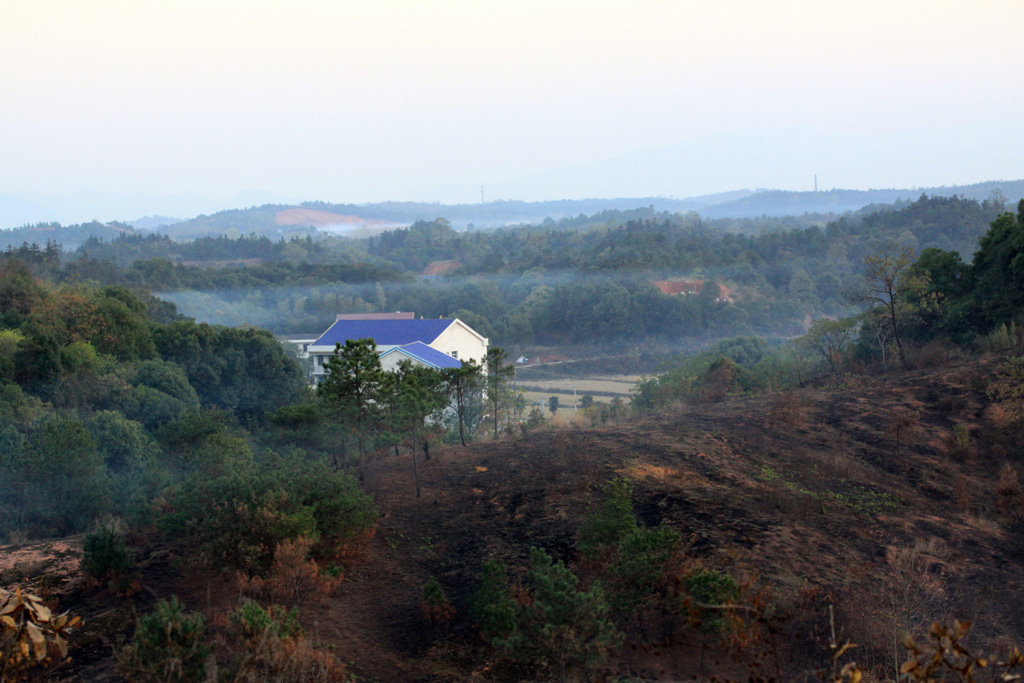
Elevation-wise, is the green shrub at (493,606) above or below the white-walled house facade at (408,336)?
above

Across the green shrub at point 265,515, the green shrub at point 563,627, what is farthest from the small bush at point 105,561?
the green shrub at point 563,627

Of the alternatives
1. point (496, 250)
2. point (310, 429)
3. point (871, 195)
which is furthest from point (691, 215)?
point (310, 429)

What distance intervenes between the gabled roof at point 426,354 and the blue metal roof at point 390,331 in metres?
2.72

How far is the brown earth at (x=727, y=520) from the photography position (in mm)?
7266

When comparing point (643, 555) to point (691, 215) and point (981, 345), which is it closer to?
point (981, 345)

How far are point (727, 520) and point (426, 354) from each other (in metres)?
23.5

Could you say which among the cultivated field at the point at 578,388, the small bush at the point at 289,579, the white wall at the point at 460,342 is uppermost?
the small bush at the point at 289,579

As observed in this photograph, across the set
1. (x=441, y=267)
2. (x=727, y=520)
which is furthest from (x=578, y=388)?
(x=441, y=267)

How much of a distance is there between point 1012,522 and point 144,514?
479 inches

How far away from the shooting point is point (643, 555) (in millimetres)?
7090

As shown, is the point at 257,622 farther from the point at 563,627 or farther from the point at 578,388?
the point at 578,388

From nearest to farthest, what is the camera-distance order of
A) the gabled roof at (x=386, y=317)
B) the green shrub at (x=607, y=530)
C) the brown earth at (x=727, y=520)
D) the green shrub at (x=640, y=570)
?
the green shrub at (x=640, y=570) → the brown earth at (x=727, y=520) → the green shrub at (x=607, y=530) → the gabled roof at (x=386, y=317)

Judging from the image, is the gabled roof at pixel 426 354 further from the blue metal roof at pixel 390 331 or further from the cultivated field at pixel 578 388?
the cultivated field at pixel 578 388

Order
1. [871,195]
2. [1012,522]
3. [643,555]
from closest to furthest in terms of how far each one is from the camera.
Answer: [643,555] → [1012,522] → [871,195]
